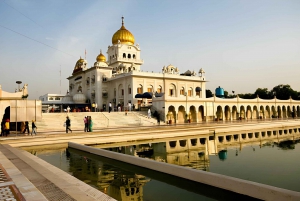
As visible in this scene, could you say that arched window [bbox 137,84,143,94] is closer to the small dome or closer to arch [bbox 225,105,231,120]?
arch [bbox 225,105,231,120]

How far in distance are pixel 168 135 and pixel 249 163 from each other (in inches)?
360

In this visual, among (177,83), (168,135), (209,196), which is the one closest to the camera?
(209,196)

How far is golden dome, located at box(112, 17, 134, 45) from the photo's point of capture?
4697cm

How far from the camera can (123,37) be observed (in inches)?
1850

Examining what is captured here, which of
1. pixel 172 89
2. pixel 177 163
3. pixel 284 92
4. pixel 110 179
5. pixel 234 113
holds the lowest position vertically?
pixel 177 163

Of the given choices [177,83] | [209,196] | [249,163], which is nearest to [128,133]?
[249,163]

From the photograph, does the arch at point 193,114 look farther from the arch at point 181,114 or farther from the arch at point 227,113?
the arch at point 227,113

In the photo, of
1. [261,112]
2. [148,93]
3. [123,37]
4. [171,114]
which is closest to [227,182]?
→ [171,114]

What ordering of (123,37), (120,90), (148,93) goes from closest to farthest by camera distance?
1. (148,93)
2. (120,90)
3. (123,37)

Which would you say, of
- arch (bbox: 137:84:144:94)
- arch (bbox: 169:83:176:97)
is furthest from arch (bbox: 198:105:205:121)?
arch (bbox: 137:84:144:94)

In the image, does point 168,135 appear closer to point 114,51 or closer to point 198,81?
point 198,81

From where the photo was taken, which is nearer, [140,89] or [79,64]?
[140,89]

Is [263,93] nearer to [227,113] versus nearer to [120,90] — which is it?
[227,113]

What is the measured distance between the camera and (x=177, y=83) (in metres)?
41.0
